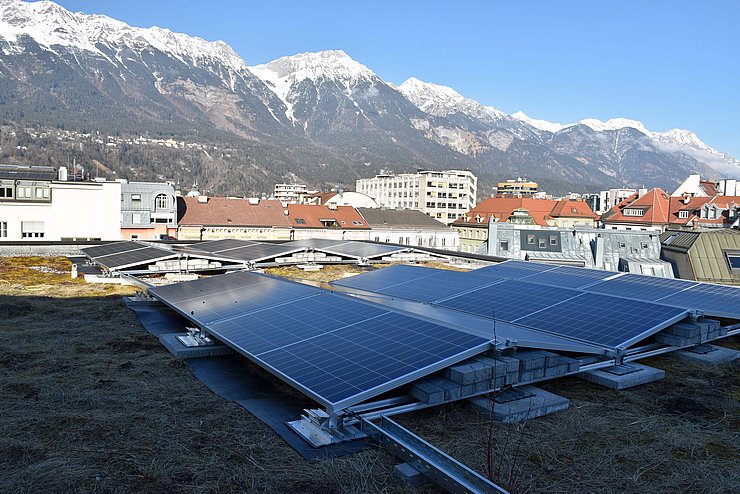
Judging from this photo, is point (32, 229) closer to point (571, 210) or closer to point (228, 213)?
point (228, 213)

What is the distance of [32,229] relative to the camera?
6316cm

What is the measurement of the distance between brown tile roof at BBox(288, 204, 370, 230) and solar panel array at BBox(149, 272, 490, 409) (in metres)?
61.0

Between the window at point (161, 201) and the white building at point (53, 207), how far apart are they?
685 cm

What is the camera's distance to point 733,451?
45.7 ft

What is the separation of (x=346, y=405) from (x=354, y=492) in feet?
8.10

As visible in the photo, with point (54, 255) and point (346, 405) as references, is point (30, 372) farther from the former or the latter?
point (54, 255)

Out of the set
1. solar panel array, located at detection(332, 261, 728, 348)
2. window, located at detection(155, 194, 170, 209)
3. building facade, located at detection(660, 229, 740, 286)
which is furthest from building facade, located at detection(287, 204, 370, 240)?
solar panel array, located at detection(332, 261, 728, 348)

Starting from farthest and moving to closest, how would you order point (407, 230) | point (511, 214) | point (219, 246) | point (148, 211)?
point (511, 214) → point (407, 230) → point (148, 211) → point (219, 246)

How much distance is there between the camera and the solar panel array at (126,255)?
43.9 meters

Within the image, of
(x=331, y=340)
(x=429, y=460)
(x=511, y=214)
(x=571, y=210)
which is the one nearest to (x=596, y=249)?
(x=511, y=214)

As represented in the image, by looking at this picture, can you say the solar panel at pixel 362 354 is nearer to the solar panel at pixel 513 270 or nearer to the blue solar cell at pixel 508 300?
the blue solar cell at pixel 508 300

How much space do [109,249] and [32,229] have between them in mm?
16615

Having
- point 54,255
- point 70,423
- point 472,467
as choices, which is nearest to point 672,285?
point 472,467

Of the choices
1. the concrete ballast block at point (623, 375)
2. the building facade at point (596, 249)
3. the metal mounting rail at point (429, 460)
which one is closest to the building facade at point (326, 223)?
the building facade at point (596, 249)
